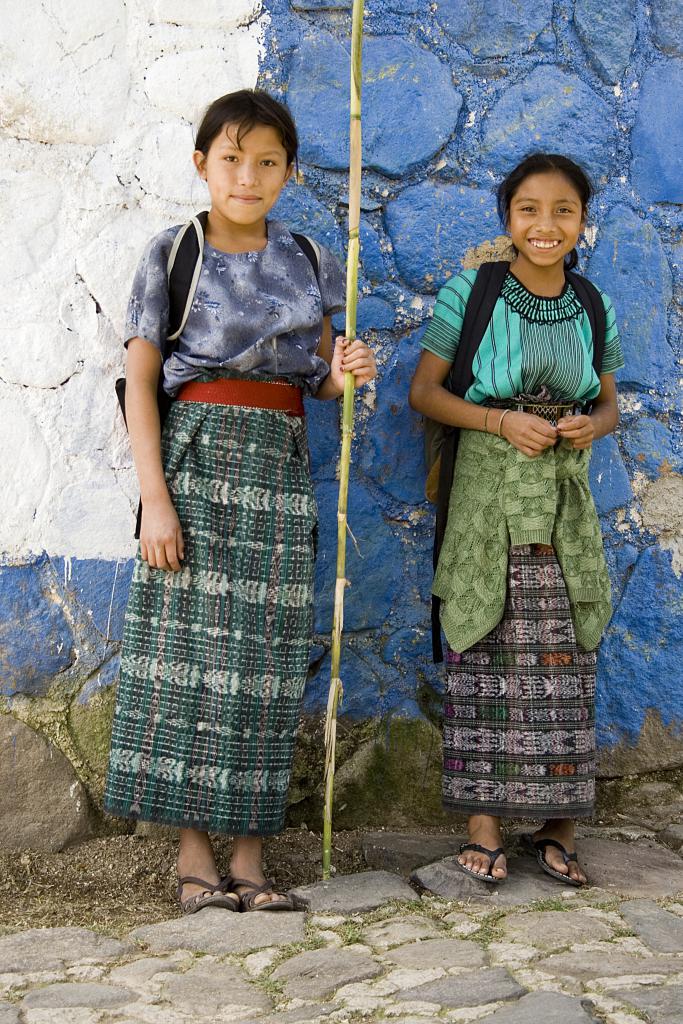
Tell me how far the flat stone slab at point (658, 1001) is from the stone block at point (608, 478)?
1.51 m

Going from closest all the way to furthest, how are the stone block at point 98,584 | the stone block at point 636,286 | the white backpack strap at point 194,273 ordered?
the white backpack strap at point 194,273
the stone block at point 98,584
the stone block at point 636,286

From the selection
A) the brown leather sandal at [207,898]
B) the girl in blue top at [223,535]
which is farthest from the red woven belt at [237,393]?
the brown leather sandal at [207,898]

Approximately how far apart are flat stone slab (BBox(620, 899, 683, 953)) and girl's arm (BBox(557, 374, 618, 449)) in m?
1.12

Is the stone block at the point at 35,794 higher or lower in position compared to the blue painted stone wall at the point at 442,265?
lower

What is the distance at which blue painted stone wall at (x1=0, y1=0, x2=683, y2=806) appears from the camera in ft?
10.3

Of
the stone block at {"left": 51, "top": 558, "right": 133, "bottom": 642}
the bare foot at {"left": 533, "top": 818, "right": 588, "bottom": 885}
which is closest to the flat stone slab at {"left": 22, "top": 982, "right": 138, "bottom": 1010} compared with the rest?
the stone block at {"left": 51, "top": 558, "right": 133, "bottom": 642}

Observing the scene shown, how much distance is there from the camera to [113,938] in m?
2.49

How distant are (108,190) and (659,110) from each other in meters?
1.59

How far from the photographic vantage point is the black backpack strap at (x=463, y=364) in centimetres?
297

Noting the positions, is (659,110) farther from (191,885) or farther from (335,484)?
(191,885)

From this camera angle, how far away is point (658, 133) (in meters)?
3.33

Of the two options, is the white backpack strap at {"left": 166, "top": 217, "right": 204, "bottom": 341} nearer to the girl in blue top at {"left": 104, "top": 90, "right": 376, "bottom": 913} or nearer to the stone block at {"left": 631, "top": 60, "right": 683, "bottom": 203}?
the girl in blue top at {"left": 104, "top": 90, "right": 376, "bottom": 913}

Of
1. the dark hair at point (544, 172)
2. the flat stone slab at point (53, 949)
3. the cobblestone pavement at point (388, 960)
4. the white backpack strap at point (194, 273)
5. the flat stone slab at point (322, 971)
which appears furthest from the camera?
the dark hair at point (544, 172)

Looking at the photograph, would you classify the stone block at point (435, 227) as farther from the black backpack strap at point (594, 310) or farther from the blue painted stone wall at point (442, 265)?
the black backpack strap at point (594, 310)
